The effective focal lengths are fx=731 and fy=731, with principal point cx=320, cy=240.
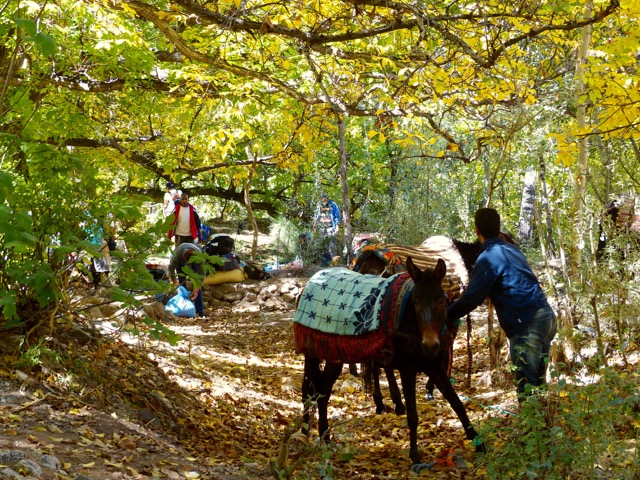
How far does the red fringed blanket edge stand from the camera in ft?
18.9

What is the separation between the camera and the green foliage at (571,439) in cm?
387

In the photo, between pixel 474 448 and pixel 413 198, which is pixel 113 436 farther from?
pixel 413 198

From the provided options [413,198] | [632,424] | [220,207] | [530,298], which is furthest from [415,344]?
[220,207]

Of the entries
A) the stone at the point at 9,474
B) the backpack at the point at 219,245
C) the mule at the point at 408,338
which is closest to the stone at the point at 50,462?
the stone at the point at 9,474

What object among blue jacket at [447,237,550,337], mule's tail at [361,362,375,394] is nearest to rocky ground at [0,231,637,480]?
mule's tail at [361,362,375,394]

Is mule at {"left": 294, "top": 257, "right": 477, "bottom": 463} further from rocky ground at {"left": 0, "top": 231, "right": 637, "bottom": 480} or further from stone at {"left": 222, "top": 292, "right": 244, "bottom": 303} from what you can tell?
stone at {"left": 222, "top": 292, "right": 244, "bottom": 303}

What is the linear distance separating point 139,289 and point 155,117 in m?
11.2

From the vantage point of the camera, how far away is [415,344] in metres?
5.67

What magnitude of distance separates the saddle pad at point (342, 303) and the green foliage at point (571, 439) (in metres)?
1.71

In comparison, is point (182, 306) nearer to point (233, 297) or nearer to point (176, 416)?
point (233, 297)

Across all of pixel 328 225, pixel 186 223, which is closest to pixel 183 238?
pixel 186 223

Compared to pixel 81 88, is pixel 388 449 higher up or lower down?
lower down

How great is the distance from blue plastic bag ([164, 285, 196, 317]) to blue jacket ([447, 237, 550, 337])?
325 inches

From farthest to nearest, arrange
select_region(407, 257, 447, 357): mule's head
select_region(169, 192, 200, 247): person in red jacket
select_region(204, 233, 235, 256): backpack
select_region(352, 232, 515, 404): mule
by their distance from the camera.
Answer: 1. select_region(204, 233, 235, 256): backpack
2. select_region(169, 192, 200, 247): person in red jacket
3. select_region(352, 232, 515, 404): mule
4. select_region(407, 257, 447, 357): mule's head
